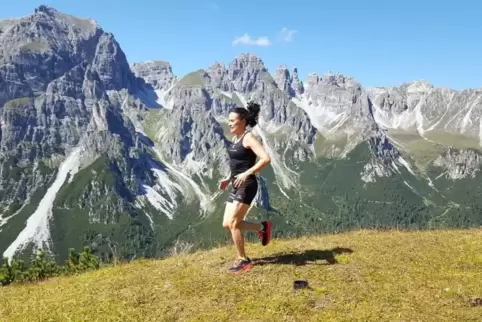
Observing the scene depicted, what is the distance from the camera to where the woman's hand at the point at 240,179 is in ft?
48.6

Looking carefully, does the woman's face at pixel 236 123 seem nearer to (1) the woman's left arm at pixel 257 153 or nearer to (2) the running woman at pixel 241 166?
(2) the running woman at pixel 241 166

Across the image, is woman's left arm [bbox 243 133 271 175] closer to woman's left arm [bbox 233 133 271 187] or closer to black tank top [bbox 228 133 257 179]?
woman's left arm [bbox 233 133 271 187]

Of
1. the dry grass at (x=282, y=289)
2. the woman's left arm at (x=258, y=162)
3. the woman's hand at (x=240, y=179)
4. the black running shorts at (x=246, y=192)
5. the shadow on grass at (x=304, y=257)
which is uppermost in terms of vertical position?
the woman's left arm at (x=258, y=162)

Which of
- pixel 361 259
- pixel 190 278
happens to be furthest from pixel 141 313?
pixel 361 259

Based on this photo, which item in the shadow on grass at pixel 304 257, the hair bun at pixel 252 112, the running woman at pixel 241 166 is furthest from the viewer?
the shadow on grass at pixel 304 257

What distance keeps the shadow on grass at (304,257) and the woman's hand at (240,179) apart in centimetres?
402

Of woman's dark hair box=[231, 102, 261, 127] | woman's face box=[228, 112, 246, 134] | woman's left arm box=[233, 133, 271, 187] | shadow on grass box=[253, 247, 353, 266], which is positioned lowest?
shadow on grass box=[253, 247, 353, 266]

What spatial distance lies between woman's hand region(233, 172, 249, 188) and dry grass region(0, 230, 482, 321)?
11.2ft

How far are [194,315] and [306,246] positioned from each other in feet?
30.2

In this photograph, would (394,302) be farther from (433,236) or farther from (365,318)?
(433,236)

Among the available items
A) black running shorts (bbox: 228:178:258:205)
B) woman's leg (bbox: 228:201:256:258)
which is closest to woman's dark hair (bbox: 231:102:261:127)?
black running shorts (bbox: 228:178:258:205)

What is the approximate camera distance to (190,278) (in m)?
16.1

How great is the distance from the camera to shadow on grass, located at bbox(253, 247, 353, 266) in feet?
57.4

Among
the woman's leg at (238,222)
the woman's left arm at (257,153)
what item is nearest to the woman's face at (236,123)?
the woman's left arm at (257,153)
